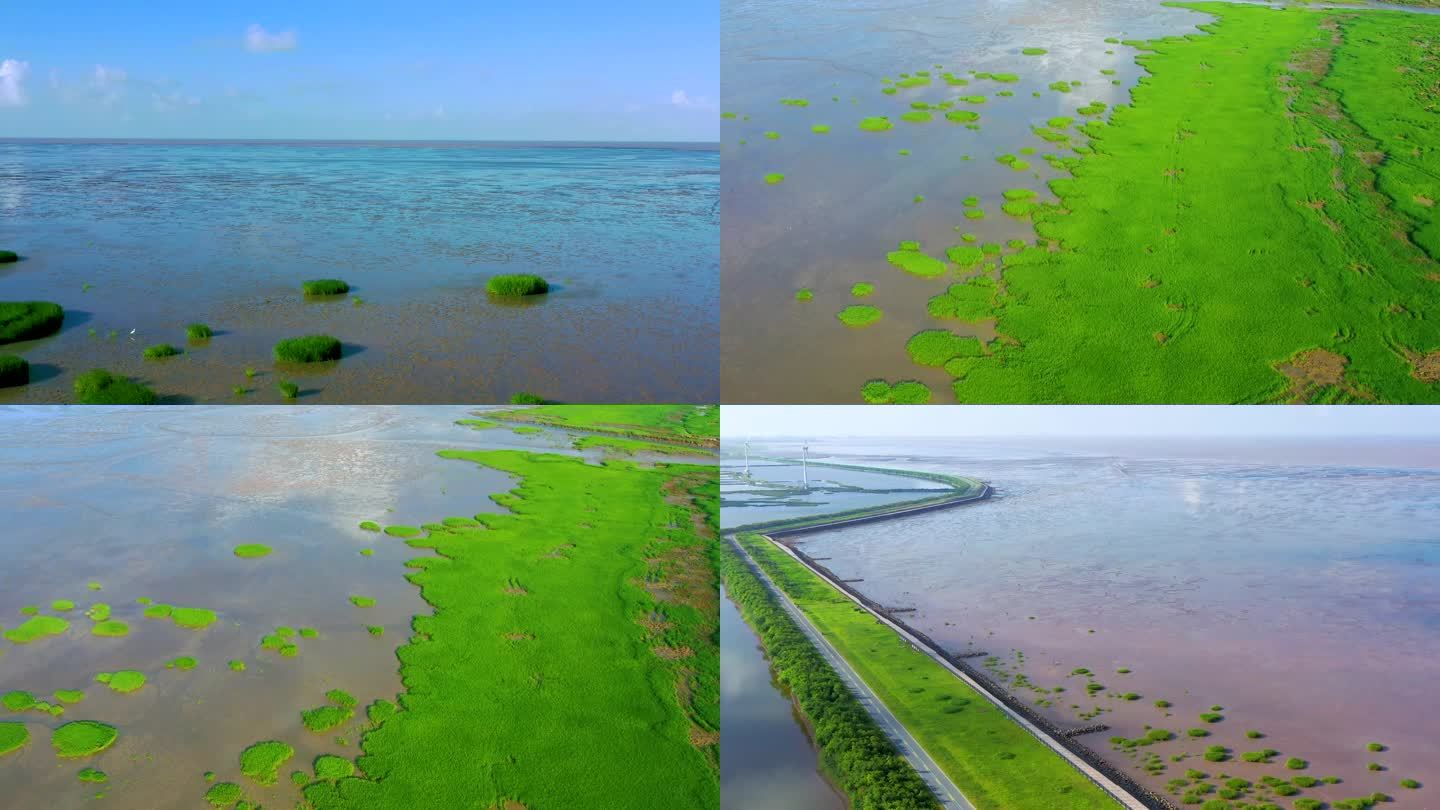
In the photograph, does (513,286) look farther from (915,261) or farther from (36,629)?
(36,629)

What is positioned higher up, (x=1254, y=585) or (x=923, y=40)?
(x=923, y=40)

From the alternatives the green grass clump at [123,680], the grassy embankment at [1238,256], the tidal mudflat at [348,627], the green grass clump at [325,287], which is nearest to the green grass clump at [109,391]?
the tidal mudflat at [348,627]

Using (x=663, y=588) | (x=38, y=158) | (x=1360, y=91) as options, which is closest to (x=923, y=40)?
(x=1360, y=91)

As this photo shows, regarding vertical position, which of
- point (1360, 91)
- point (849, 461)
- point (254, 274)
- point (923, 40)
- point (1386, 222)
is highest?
point (923, 40)

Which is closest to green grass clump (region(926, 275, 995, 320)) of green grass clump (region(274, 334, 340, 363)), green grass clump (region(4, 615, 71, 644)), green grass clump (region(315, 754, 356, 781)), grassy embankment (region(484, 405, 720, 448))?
grassy embankment (region(484, 405, 720, 448))

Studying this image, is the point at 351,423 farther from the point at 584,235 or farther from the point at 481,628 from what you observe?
the point at 481,628
